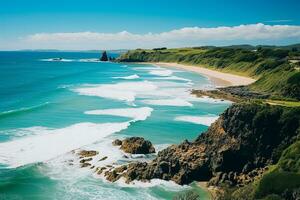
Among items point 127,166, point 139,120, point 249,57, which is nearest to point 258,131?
point 127,166

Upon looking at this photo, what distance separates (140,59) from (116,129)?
481ft

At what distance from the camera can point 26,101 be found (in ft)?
206

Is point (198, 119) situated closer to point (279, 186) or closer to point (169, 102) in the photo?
point (169, 102)

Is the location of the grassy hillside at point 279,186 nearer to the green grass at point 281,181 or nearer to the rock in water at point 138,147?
the green grass at point 281,181

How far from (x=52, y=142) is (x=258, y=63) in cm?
7130

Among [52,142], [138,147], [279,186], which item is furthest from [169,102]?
[279,186]

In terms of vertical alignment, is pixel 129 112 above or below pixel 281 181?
below

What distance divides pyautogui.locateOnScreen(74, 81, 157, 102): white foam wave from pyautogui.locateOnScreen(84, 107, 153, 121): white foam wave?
10122mm

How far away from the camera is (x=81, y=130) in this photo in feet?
139

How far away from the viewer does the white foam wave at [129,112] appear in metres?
50.2

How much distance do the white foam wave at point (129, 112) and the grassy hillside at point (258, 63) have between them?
57.7ft

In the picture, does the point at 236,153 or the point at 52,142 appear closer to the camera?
the point at 236,153

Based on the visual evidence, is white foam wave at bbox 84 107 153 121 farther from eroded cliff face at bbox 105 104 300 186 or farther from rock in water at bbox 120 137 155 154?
eroded cliff face at bbox 105 104 300 186

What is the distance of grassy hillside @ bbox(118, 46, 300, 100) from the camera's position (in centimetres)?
6088
